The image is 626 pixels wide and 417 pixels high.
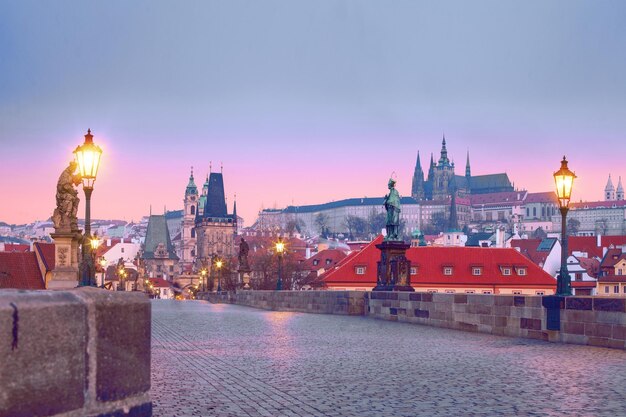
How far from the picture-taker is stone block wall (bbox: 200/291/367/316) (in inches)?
1131

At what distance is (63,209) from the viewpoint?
74.4 feet

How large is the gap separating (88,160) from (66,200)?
20.0 ft

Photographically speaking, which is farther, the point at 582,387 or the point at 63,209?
the point at 63,209

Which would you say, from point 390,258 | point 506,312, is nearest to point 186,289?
point 390,258

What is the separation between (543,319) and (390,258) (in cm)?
1362

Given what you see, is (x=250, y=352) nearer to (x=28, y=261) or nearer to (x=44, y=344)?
(x=44, y=344)

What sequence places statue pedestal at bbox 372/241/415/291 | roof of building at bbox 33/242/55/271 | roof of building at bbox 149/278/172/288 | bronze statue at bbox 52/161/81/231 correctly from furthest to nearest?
roof of building at bbox 149/278/172/288 → roof of building at bbox 33/242/55/271 → statue pedestal at bbox 372/241/415/291 → bronze statue at bbox 52/161/81/231

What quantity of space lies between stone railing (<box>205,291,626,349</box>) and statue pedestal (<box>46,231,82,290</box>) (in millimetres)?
8899

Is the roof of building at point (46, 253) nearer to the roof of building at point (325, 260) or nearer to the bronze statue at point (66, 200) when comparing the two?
the bronze statue at point (66, 200)

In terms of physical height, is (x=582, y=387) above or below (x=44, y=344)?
below

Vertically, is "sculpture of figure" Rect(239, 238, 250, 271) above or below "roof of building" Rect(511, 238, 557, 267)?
below

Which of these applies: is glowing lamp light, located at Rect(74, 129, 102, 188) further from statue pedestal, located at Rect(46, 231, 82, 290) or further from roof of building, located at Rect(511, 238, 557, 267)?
roof of building, located at Rect(511, 238, 557, 267)

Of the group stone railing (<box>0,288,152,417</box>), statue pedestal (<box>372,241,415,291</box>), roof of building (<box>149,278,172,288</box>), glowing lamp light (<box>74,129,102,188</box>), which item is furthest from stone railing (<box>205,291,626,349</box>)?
roof of building (<box>149,278,172,288</box>)

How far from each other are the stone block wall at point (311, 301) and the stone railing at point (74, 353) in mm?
24136
